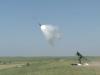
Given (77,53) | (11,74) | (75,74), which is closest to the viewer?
(75,74)

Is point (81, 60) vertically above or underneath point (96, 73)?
above

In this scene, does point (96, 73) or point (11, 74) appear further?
point (11, 74)

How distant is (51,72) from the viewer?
65.9 metres

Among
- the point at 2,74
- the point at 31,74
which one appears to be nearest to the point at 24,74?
the point at 31,74

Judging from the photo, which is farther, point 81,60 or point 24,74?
point 81,60

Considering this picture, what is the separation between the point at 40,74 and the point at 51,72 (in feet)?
10.4

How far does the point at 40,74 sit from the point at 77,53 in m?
37.5

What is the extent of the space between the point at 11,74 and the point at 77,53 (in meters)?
35.8

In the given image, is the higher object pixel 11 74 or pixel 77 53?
pixel 77 53

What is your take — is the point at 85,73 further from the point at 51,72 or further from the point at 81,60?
the point at 81,60

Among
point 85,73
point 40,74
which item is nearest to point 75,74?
point 85,73

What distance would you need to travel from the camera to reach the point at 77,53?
99500 millimetres

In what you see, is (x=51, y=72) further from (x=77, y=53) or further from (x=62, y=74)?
(x=77, y=53)

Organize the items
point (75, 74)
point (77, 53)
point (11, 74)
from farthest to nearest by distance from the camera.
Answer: point (77, 53) < point (11, 74) < point (75, 74)
